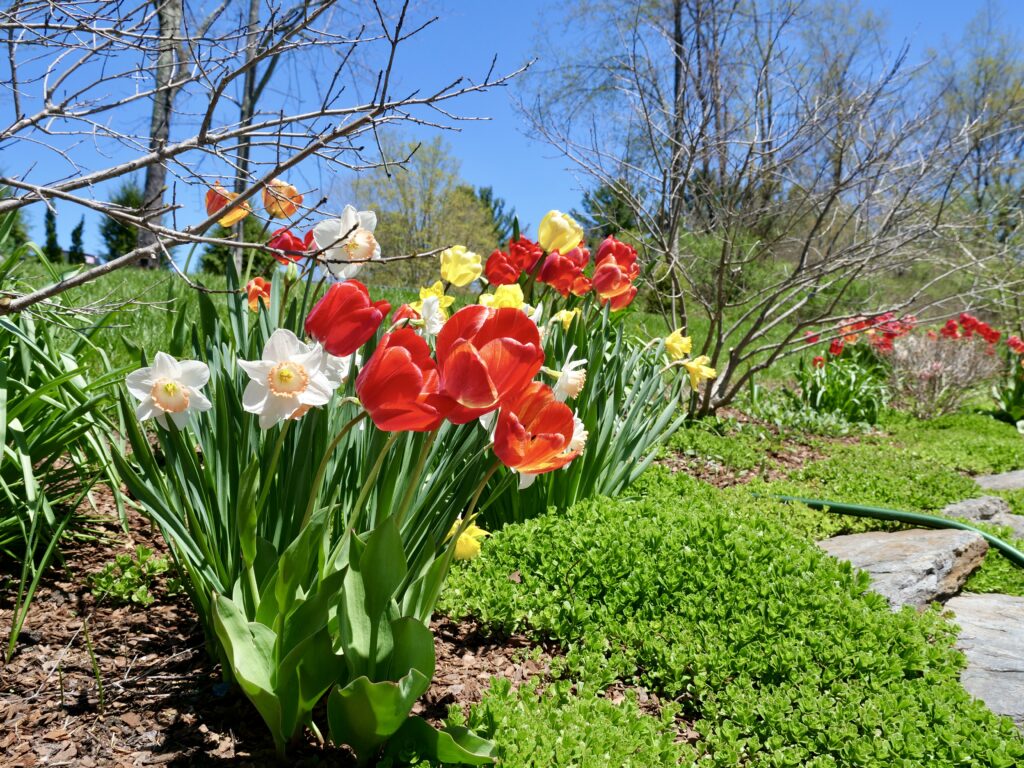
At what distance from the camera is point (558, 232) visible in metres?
2.94

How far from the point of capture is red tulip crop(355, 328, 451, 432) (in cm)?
135

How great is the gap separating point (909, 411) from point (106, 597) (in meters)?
8.29

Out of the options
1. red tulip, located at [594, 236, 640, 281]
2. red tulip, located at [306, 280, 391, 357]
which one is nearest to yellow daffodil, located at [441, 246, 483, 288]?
red tulip, located at [594, 236, 640, 281]

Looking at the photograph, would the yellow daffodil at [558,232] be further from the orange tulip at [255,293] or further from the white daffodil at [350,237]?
the orange tulip at [255,293]

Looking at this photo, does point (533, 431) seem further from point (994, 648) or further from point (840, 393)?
point (840, 393)

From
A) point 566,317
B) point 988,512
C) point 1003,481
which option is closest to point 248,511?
point 566,317

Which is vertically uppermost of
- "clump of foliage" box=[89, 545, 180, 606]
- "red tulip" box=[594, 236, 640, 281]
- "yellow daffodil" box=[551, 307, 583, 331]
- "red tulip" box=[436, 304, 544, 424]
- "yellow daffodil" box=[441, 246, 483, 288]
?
"red tulip" box=[594, 236, 640, 281]

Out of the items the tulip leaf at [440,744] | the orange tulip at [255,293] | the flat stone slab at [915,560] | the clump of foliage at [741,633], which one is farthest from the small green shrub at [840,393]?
the tulip leaf at [440,744]

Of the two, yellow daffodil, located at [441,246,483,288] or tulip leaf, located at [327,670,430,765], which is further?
yellow daffodil, located at [441,246,483,288]

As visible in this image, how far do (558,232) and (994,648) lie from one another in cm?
211

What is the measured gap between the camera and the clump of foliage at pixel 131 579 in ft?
7.55

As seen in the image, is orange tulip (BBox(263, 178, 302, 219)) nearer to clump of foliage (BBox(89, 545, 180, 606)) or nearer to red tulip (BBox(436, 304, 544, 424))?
red tulip (BBox(436, 304, 544, 424))

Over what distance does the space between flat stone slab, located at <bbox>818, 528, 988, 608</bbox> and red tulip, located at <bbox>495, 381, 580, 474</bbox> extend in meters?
1.90

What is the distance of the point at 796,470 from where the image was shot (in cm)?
502
